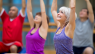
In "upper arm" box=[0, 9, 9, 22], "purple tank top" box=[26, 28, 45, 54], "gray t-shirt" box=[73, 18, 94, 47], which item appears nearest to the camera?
"purple tank top" box=[26, 28, 45, 54]

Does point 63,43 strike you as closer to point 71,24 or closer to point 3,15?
point 71,24

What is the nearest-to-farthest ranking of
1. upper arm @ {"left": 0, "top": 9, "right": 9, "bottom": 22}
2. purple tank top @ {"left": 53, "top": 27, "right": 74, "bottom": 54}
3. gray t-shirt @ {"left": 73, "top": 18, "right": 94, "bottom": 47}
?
1. purple tank top @ {"left": 53, "top": 27, "right": 74, "bottom": 54}
2. gray t-shirt @ {"left": 73, "top": 18, "right": 94, "bottom": 47}
3. upper arm @ {"left": 0, "top": 9, "right": 9, "bottom": 22}

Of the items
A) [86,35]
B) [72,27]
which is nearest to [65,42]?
[72,27]

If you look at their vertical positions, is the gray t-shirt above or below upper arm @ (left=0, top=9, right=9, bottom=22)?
below

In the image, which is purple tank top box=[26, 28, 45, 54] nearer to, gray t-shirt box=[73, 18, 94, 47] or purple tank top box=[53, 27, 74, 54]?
purple tank top box=[53, 27, 74, 54]

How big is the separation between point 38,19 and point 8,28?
0.92m

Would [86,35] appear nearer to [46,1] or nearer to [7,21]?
[7,21]

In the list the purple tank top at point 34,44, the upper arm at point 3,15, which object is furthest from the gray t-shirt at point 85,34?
the upper arm at point 3,15

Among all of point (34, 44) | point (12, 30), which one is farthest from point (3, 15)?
point (34, 44)

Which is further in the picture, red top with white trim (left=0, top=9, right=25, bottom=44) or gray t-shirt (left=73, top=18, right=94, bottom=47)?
red top with white trim (left=0, top=9, right=25, bottom=44)

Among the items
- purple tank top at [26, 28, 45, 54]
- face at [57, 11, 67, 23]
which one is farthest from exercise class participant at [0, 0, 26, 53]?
face at [57, 11, 67, 23]

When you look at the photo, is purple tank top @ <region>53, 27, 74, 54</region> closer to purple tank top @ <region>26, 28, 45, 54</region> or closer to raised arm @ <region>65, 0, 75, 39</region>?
raised arm @ <region>65, 0, 75, 39</region>

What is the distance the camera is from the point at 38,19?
2.37 m

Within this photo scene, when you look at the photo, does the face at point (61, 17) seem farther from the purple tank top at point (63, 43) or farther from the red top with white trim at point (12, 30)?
the red top with white trim at point (12, 30)
